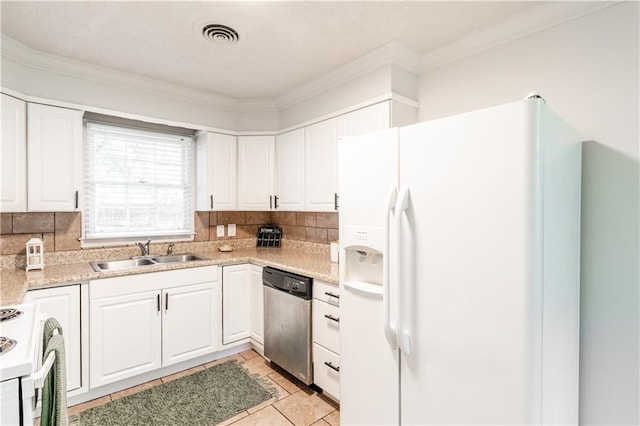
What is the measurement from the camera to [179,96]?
10.1ft

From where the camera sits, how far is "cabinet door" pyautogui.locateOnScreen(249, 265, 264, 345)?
2.89m

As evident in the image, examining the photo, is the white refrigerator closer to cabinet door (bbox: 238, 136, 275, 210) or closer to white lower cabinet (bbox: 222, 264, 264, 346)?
white lower cabinet (bbox: 222, 264, 264, 346)

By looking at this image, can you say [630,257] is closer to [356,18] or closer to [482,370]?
[482,370]

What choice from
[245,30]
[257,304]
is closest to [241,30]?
[245,30]

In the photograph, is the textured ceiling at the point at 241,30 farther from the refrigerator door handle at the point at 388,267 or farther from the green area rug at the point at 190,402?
the green area rug at the point at 190,402

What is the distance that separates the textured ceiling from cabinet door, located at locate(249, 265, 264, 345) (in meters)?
1.76

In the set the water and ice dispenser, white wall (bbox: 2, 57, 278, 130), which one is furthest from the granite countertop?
white wall (bbox: 2, 57, 278, 130)

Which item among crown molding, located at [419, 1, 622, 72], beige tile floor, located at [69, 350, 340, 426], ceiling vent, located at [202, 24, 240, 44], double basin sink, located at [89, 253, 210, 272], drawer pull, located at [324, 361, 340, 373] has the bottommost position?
beige tile floor, located at [69, 350, 340, 426]

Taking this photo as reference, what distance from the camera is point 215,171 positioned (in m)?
3.25

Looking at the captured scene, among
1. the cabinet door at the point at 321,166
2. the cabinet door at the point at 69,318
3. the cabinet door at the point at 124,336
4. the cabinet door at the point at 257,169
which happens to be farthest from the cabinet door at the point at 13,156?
the cabinet door at the point at 321,166

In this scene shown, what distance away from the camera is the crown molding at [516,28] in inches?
68.5

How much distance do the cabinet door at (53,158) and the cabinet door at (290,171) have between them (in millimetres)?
1684

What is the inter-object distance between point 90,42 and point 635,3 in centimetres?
319

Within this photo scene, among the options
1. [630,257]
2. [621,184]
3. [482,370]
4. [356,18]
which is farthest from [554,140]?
[356,18]
